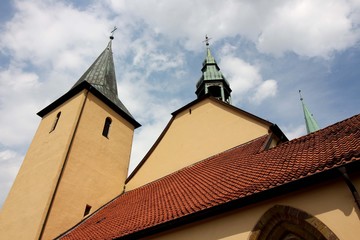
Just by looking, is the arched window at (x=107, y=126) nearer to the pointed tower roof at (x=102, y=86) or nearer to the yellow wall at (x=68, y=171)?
the yellow wall at (x=68, y=171)

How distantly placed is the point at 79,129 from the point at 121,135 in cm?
230

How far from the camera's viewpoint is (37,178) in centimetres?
978

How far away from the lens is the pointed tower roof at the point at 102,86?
11797 mm

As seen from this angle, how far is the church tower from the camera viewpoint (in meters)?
8.82

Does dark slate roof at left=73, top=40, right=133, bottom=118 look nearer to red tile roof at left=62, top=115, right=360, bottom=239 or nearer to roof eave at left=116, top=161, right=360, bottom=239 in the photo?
red tile roof at left=62, top=115, right=360, bottom=239

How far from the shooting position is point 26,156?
1114 cm

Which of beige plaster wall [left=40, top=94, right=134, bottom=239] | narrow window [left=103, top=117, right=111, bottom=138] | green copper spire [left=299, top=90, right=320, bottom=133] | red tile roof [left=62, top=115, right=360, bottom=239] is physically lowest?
red tile roof [left=62, top=115, right=360, bottom=239]

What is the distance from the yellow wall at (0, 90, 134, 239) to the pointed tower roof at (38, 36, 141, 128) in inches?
10.9

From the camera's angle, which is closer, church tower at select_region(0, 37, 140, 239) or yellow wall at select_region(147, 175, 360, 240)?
yellow wall at select_region(147, 175, 360, 240)

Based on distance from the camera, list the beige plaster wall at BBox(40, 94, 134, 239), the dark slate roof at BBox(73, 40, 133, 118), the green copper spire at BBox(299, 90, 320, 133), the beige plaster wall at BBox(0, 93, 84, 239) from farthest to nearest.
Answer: the green copper spire at BBox(299, 90, 320, 133), the dark slate roof at BBox(73, 40, 133, 118), the beige plaster wall at BBox(40, 94, 134, 239), the beige plaster wall at BBox(0, 93, 84, 239)

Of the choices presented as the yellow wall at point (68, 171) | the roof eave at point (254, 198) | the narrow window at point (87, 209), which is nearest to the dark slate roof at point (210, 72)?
the yellow wall at point (68, 171)

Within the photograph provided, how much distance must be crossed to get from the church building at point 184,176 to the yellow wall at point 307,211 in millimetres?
15

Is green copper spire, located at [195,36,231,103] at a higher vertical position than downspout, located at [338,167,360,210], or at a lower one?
higher

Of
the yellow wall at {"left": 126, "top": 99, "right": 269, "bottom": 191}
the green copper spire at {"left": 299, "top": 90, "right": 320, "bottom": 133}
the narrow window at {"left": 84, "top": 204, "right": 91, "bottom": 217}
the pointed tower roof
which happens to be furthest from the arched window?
the green copper spire at {"left": 299, "top": 90, "right": 320, "bottom": 133}
